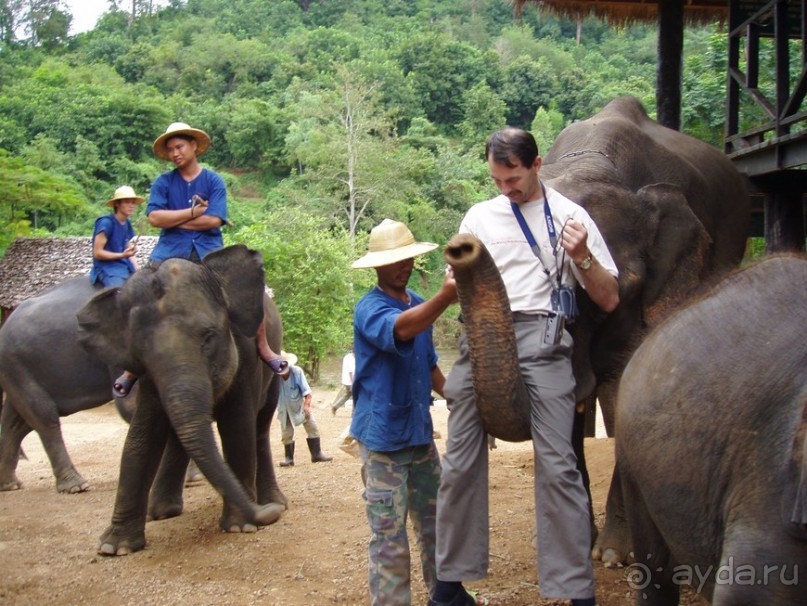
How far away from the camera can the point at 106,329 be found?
6434mm

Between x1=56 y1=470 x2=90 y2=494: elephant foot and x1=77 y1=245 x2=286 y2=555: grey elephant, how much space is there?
275 centimetres

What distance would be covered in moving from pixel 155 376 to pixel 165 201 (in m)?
1.38

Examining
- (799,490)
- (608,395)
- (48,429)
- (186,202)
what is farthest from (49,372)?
(799,490)

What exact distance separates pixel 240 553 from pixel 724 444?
3.89 m

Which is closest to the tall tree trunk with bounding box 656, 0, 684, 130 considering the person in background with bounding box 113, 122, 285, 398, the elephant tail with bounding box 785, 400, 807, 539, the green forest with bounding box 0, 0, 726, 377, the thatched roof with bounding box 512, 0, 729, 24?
the thatched roof with bounding box 512, 0, 729, 24

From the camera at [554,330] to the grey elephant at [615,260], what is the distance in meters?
0.32

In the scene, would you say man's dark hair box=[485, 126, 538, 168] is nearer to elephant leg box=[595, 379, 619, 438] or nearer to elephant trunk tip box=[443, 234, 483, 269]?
elephant trunk tip box=[443, 234, 483, 269]

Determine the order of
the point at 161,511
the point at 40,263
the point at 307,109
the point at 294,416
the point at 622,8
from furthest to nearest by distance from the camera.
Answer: the point at 307,109 → the point at 40,263 → the point at 622,8 → the point at 294,416 → the point at 161,511

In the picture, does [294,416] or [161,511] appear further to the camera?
[294,416]

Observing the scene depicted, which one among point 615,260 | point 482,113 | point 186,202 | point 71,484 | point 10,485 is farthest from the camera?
point 482,113

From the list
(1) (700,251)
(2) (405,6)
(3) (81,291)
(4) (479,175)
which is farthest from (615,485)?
(2) (405,6)

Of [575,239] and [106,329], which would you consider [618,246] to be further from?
[106,329]

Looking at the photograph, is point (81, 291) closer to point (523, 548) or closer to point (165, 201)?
point (165, 201)

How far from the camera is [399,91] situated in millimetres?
60531
